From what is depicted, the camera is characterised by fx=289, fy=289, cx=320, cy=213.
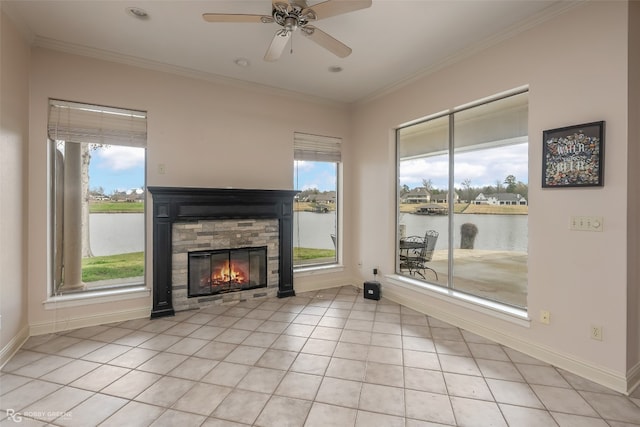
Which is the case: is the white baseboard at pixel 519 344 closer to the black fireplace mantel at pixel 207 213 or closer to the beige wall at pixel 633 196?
the beige wall at pixel 633 196

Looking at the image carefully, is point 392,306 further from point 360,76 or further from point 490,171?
point 360,76

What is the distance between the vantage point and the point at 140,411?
1857 millimetres

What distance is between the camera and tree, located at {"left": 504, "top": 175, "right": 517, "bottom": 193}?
2.88 metres

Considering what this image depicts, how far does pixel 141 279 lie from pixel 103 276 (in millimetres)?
387

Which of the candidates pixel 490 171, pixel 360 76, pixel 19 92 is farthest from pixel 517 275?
pixel 19 92

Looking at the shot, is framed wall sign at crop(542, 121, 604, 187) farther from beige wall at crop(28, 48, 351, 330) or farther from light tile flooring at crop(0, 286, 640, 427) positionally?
beige wall at crop(28, 48, 351, 330)

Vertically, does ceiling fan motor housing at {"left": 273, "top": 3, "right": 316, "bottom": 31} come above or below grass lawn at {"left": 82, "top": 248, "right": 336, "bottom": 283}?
above

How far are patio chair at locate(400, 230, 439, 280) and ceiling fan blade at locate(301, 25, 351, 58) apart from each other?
245 centimetres

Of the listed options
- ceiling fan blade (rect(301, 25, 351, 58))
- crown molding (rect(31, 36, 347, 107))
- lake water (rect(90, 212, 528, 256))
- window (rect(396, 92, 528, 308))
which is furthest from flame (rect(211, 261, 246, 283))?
ceiling fan blade (rect(301, 25, 351, 58))

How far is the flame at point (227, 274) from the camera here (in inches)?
150

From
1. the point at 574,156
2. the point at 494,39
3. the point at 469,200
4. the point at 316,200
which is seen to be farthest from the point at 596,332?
the point at 316,200

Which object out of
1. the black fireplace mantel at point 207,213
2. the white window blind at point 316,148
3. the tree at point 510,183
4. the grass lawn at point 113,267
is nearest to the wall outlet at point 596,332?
the tree at point 510,183

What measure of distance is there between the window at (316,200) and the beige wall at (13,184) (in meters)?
2.97

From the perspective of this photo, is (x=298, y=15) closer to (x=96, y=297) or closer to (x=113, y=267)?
(x=113, y=267)
